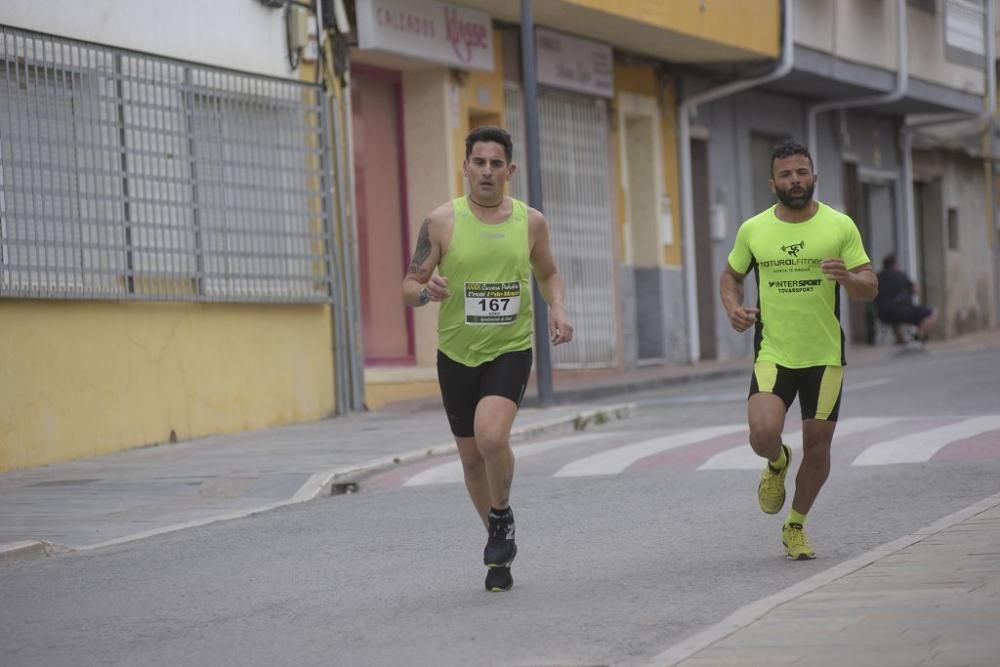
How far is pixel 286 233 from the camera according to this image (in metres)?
19.2

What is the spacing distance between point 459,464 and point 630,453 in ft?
4.15

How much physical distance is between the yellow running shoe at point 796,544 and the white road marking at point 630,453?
4.29 metres

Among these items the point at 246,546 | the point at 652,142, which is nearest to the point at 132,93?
the point at 246,546

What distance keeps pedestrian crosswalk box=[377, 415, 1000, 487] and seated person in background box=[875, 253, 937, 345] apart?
15.0m

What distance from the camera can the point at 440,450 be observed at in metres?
15.2

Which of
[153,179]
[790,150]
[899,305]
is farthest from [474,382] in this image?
[899,305]

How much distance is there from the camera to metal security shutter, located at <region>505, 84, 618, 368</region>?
25.1 m

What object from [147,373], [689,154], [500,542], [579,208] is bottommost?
[500,542]

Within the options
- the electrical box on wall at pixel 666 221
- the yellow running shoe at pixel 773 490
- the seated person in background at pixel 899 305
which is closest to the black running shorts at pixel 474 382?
the yellow running shoe at pixel 773 490

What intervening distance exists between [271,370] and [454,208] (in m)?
10.9

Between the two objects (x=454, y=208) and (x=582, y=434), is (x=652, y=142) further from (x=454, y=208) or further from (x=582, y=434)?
(x=454, y=208)

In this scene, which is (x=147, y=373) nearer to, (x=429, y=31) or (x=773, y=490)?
(x=429, y=31)

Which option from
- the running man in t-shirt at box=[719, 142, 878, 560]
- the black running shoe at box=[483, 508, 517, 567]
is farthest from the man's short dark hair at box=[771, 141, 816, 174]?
the black running shoe at box=[483, 508, 517, 567]

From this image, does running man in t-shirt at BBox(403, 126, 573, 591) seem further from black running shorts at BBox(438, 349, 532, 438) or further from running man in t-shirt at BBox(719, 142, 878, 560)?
running man in t-shirt at BBox(719, 142, 878, 560)
